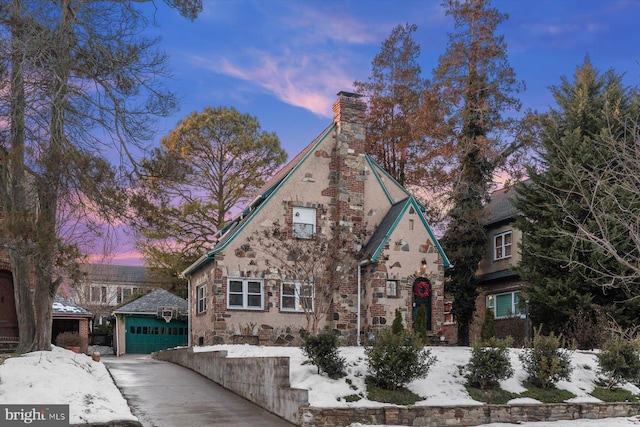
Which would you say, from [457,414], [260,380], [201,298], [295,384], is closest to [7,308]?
[201,298]

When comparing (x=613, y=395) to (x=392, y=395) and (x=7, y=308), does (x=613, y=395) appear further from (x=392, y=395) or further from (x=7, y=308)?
(x=7, y=308)

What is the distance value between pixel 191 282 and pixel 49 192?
1272 centimetres

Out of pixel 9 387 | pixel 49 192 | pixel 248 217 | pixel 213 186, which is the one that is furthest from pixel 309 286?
pixel 213 186

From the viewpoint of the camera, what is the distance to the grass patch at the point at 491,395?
520 inches

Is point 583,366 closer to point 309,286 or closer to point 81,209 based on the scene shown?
point 309,286

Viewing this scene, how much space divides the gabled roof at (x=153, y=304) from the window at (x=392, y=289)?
17.1m

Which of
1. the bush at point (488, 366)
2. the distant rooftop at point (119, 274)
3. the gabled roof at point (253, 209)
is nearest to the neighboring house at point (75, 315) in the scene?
the gabled roof at point (253, 209)

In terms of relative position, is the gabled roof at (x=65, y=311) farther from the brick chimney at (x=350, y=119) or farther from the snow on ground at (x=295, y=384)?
the brick chimney at (x=350, y=119)

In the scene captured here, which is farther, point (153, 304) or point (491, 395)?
point (153, 304)

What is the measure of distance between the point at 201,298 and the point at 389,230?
7.95 meters

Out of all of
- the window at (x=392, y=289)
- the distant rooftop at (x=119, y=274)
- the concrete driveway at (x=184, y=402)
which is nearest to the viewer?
the concrete driveway at (x=184, y=402)

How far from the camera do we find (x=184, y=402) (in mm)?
14062

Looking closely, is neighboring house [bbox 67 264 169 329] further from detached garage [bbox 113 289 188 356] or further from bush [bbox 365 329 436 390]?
bush [bbox 365 329 436 390]

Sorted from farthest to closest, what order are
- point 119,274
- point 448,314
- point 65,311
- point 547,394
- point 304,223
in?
point 119,274 → point 448,314 → point 65,311 → point 304,223 → point 547,394
